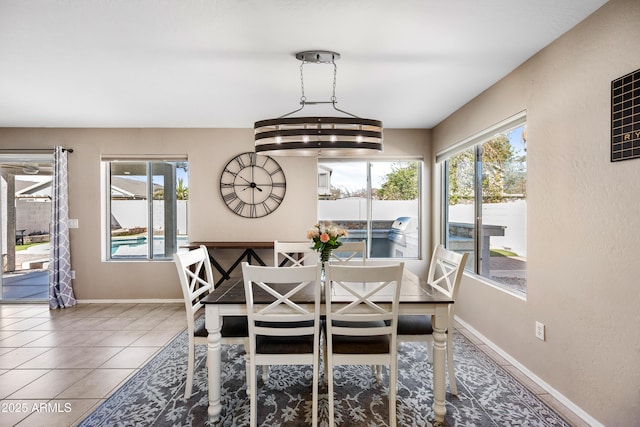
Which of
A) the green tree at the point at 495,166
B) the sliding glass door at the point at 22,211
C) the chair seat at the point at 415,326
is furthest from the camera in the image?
the sliding glass door at the point at 22,211

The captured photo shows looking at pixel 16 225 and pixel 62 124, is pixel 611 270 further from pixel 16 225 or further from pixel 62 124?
pixel 16 225

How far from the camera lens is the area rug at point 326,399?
6.83ft

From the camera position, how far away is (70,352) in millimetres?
3105

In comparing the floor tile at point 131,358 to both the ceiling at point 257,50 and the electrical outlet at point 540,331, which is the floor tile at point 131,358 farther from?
the electrical outlet at point 540,331

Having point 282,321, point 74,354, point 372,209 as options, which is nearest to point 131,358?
point 74,354

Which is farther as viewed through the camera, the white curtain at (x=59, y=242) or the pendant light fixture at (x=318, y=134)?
the white curtain at (x=59, y=242)

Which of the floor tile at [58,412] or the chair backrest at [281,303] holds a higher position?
the chair backrest at [281,303]

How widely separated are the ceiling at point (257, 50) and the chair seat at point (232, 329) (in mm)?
1886

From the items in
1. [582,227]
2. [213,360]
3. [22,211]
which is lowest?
[213,360]

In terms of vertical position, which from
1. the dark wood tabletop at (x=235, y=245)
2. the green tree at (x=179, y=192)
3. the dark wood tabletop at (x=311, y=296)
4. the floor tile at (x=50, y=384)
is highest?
the green tree at (x=179, y=192)

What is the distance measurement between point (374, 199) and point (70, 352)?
12.5ft

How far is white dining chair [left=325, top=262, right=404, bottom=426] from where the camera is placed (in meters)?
1.85

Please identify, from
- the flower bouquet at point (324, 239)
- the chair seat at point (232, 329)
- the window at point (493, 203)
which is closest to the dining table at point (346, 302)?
the chair seat at point (232, 329)

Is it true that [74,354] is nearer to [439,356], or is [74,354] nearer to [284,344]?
[284,344]
